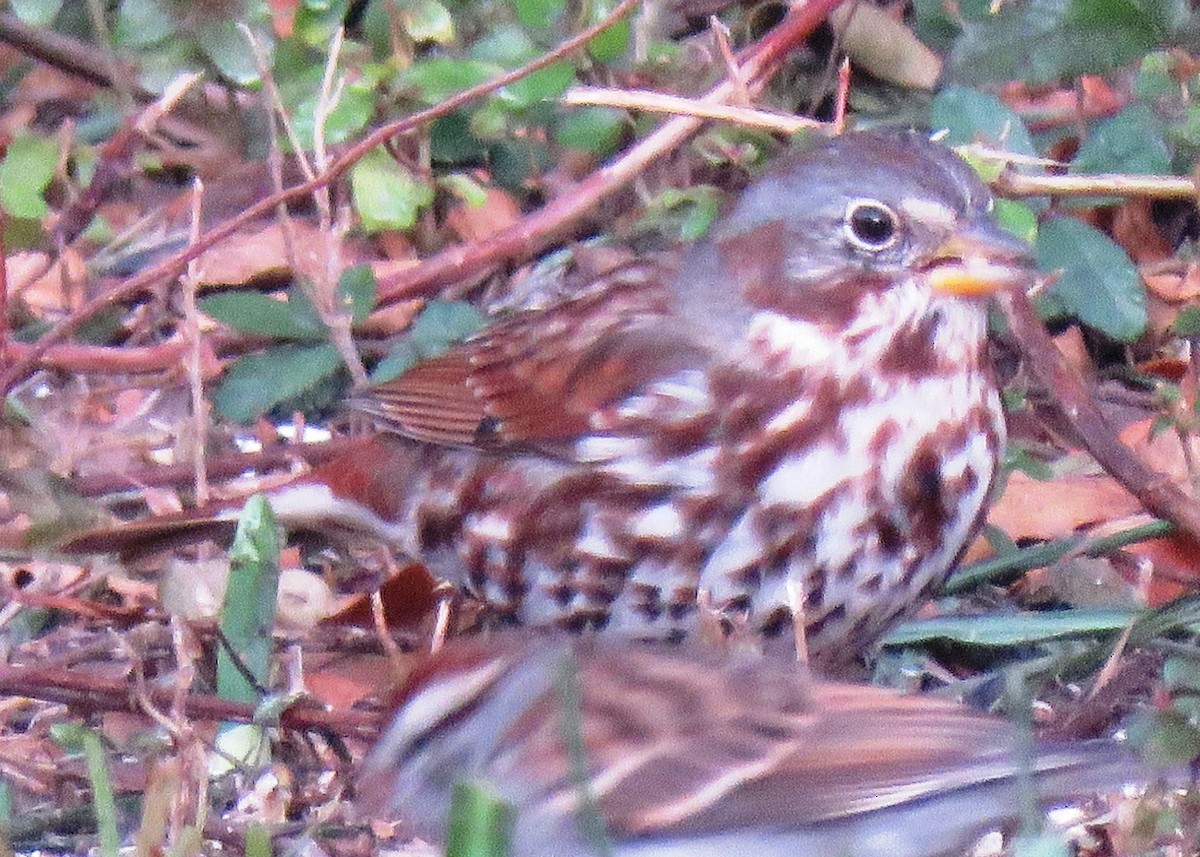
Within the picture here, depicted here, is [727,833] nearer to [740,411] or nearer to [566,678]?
[566,678]

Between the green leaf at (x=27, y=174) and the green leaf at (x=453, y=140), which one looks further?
the green leaf at (x=453, y=140)

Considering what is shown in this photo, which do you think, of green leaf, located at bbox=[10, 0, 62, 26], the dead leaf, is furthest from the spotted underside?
green leaf, located at bbox=[10, 0, 62, 26]

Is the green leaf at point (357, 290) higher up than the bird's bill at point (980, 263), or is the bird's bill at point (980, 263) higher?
the bird's bill at point (980, 263)

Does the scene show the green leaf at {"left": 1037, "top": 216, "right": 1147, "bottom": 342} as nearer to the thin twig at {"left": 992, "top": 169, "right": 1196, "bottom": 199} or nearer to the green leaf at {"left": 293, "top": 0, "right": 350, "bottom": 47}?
the thin twig at {"left": 992, "top": 169, "right": 1196, "bottom": 199}

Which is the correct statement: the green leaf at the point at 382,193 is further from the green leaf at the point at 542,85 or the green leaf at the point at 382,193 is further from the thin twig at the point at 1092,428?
the thin twig at the point at 1092,428

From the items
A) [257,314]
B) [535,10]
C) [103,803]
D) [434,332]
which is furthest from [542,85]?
[103,803]

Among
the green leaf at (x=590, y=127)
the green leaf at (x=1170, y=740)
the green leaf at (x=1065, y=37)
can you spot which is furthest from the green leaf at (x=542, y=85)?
the green leaf at (x=1170, y=740)
